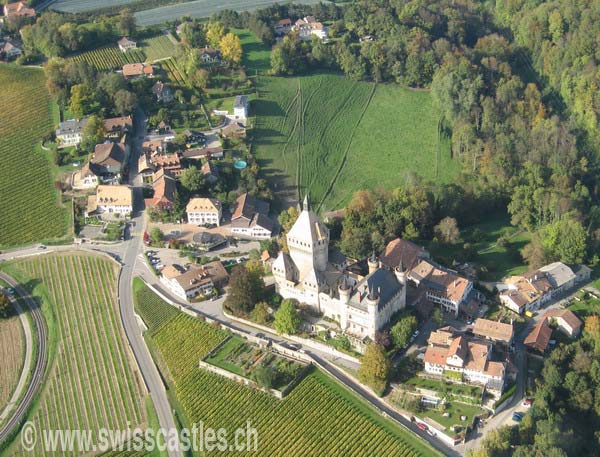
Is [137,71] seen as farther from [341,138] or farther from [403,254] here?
[403,254]

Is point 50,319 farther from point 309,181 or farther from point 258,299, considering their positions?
point 309,181

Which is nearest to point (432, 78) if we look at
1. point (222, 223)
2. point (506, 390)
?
point (222, 223)

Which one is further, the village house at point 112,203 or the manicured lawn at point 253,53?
the manicured lawn at point 253,53

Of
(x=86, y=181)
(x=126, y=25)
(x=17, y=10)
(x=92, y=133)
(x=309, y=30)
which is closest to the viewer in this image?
(x=86, y=181)

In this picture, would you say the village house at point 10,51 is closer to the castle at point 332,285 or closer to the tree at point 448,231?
the castle at point 332,285

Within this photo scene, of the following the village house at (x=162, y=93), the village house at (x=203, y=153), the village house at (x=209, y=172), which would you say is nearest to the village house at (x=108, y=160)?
the village house at (x=203, y=153)

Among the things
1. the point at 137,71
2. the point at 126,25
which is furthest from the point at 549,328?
the point at 126,25

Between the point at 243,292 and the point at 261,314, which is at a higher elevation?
the point at 243,292
